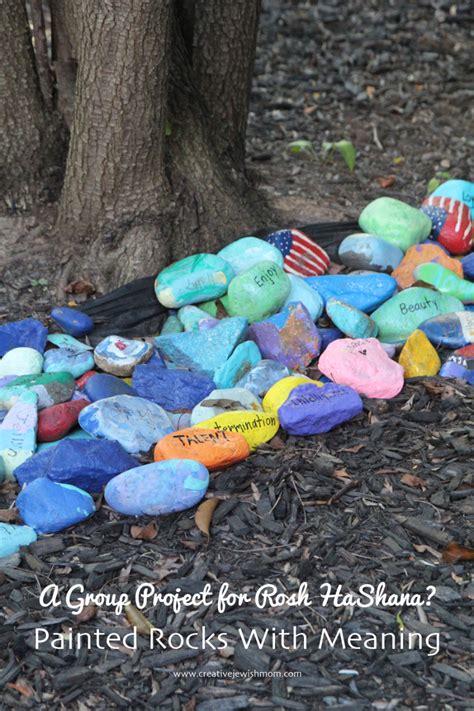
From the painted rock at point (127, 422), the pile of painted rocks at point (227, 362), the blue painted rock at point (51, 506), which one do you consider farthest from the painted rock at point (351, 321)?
the blue painted rock at point (51, 506)

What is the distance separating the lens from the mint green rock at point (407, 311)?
12.1 feet

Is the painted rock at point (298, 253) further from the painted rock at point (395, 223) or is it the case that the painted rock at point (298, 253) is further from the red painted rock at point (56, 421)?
the red painted rock at point (56, 421)

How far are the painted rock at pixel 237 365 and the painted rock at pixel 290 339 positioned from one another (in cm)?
9

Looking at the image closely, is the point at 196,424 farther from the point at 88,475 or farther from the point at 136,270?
the point at 136,270

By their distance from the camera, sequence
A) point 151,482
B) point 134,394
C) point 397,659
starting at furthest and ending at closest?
1. point 134,394
2. point 151,482
3. point 397,659

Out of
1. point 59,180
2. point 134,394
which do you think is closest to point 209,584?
point 134,394

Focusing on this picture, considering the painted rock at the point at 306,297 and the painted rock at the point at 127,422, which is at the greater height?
the painted rock at the point at 306,297

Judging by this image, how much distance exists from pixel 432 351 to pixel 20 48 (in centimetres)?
212

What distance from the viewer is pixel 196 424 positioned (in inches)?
120

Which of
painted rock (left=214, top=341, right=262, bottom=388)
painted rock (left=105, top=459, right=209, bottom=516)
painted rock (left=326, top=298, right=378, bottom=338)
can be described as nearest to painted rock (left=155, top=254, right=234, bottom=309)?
painted rock (left=214, top=341, right=262, bottom=388)

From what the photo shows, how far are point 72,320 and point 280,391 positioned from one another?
0.94m

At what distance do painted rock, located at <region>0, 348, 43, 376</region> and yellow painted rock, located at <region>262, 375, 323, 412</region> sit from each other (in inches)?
34.6

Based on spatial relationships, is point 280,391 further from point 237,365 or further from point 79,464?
point 79,464

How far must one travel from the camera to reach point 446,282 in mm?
3918
